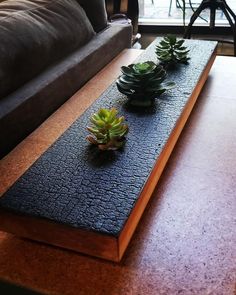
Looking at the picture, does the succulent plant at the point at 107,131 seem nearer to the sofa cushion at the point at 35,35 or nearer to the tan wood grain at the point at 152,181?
the tan wood grain at the point at 152,181

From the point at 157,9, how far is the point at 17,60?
234cm

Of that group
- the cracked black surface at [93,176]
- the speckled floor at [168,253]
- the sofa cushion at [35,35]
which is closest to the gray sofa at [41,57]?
the sofa cushion at [35,35]

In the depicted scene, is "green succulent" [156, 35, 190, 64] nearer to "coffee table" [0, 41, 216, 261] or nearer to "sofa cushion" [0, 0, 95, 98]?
"sofa cushion" [0, 0, 95, 98]

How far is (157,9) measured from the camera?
10.3ft

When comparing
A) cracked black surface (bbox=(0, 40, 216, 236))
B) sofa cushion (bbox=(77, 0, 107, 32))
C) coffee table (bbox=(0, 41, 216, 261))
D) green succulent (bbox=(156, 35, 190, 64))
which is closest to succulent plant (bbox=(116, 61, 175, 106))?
cracked black surface (bbox=(0, 40, 216, 236))

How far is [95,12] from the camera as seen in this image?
5.94ft

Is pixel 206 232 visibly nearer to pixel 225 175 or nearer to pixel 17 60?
pixel 225 175

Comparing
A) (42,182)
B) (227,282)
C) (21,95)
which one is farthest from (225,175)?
(21,95)

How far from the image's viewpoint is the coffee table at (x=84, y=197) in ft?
2.20

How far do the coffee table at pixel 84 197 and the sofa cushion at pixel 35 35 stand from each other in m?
0.34

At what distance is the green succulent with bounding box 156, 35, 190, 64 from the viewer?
1401 mm

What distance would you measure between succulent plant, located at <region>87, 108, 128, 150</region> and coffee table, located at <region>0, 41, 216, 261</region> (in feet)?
0.10

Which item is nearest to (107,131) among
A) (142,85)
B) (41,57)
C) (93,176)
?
(93,176)

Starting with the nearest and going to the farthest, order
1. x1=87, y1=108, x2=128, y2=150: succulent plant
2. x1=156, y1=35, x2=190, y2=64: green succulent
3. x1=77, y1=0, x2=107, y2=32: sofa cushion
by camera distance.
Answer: x1=87, y1=108, x2=128, y2=150: succulent plant → x1=156, y1=35, x2=190, y2=64: green succulent → x1=77, y1=0, x2=107, y2=32: sofa cushion
